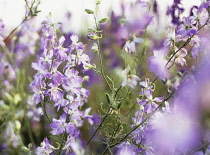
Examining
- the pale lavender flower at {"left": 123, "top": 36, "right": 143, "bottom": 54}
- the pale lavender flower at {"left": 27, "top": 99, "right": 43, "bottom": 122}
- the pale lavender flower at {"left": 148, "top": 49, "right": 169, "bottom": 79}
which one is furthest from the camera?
the pale lavender flower at {"left": 27, "top": 99, "right": 43, "bottom": 122}

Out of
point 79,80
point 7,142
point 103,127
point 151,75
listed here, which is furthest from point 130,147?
point 7,142

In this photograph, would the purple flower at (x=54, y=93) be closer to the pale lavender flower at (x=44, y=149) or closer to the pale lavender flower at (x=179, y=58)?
the pale lavender flower at (x=44, y=149)

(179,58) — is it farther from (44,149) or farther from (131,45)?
(44,149)

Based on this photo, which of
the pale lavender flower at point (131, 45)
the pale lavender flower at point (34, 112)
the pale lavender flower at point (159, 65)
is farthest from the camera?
the pale lavender flower at point (34, 112)

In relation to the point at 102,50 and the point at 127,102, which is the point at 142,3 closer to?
the point at 127,102

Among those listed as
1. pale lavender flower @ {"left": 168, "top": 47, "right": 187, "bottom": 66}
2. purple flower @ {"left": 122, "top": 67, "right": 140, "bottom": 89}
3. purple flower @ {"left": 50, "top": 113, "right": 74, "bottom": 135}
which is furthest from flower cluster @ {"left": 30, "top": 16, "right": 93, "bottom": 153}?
pale lavender flower @ {"left": 168, "top": 47, "right": 187, "bottom": 66}

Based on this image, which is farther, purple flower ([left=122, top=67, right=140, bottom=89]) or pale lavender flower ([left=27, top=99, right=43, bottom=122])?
pale lavender flower ([left=27, top=99, right=43, bottom=122])

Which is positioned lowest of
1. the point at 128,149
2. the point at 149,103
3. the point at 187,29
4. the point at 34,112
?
the point at 34,112

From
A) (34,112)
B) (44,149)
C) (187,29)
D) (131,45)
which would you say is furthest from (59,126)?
(34,112)

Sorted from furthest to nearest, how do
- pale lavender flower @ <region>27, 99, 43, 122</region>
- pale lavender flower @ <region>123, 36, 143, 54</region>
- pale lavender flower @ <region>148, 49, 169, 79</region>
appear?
pale lavender flower @ <region>27, 99, 43, 122</region> < pale lavender flower @ <region>123, 36, 143, 54</region> < pale lavender flower @ <region>148, 49, 169, 79</region>

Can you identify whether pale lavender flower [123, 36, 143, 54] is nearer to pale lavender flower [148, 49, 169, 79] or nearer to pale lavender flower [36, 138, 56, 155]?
pale lavender flower [148, 49, 169, 79]

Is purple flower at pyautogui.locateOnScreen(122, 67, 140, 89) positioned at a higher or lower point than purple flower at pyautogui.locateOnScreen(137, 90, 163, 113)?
higher

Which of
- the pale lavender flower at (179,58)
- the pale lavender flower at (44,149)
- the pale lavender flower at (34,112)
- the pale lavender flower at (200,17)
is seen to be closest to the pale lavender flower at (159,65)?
the pale lavender flower at (179,58)
